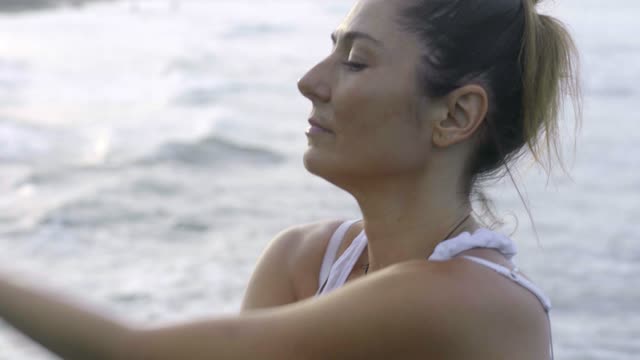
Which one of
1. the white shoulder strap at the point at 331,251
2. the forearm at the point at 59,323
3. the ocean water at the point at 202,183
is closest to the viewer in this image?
the forearm at the point at 59,323

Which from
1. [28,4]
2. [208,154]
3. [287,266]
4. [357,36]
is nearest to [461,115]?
[357,36]

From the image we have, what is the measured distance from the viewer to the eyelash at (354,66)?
235 cm

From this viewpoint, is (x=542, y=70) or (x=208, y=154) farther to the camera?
(x=208, y=154)

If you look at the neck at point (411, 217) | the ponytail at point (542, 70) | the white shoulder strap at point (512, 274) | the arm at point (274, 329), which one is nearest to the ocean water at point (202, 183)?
the ponytail at point (542, 70)

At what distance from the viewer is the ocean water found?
23.9ft

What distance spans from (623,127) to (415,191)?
32.2 feet

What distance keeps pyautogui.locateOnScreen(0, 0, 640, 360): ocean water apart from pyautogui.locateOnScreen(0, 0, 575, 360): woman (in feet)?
1.25

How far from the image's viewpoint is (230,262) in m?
7.94

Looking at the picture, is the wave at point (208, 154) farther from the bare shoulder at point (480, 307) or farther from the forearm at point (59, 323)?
the forearm at point (59, 323)

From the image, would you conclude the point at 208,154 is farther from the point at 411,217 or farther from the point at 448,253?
the point at 448,253

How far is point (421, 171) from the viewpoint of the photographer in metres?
2.38

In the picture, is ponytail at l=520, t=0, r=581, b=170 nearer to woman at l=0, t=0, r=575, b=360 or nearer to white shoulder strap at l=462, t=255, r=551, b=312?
woman at l=0, t=0, r=575, b=360

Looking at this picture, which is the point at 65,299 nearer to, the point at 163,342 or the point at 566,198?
the point at 163,342

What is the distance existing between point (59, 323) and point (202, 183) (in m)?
8.17
